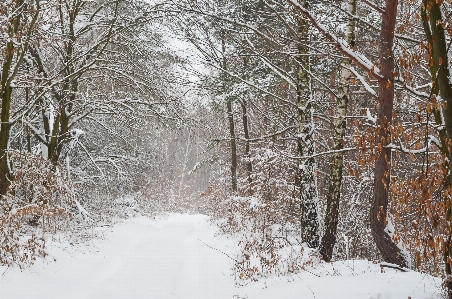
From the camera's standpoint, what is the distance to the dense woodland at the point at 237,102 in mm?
5545

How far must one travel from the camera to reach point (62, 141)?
1095 cm

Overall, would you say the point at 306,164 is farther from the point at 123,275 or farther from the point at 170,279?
the point at 123,275

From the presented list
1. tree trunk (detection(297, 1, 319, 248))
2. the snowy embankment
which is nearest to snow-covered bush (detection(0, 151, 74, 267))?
the snowy embankment

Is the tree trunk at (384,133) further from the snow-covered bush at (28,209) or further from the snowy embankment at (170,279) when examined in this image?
the snow-covered bush at (28,209)

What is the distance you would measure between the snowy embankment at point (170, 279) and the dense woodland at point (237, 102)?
1.68ft

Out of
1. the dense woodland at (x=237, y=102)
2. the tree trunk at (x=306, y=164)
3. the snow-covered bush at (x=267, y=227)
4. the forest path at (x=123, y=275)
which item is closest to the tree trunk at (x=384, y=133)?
the dense woodland at (x=237, y=102)

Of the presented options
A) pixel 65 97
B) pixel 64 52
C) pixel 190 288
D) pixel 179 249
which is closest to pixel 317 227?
pixel 190 288

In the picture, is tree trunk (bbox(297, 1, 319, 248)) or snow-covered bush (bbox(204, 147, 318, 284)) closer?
snow-covered bush (bbox(204, 147, 318, 284))

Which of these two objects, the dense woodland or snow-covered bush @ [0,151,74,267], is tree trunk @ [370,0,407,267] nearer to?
the dense woodland

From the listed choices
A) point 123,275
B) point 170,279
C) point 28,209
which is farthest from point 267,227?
point 28,209

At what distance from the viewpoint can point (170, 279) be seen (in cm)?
712

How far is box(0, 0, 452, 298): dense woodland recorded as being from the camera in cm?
554

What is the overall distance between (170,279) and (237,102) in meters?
6.80

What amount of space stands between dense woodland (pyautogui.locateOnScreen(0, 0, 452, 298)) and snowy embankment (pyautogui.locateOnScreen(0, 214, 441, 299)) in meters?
0.51
